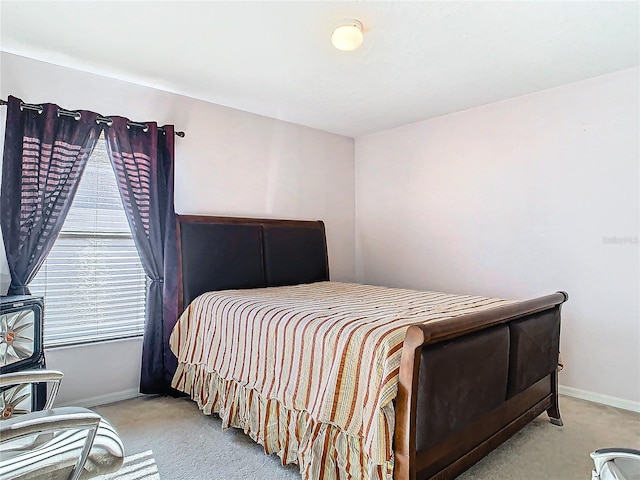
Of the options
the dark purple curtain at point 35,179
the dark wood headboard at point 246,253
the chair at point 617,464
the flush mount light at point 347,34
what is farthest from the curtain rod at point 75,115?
the chair at point 617,464

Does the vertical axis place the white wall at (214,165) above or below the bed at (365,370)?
above

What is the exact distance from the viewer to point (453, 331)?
5.50 ft

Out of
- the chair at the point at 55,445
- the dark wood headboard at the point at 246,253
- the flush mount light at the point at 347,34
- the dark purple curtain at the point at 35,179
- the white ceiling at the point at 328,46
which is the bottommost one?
the chair at the point at 55,445

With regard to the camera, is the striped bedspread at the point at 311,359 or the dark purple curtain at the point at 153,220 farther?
the dark purple curtain at the point at 153,220

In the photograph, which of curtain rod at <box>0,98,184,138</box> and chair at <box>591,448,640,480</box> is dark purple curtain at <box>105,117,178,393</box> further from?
chair at <box>591,448,640,480</box>

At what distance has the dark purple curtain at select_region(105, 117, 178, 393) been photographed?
291 centimetres

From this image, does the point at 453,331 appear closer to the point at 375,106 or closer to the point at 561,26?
the point at 561,26

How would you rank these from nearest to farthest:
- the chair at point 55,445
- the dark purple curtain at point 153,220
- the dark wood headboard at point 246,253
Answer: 1. the chair at point 55,445
2. the dark purple curtain at point 153,220
3. the dark wood headboard at point 246,253

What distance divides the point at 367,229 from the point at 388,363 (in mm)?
2999

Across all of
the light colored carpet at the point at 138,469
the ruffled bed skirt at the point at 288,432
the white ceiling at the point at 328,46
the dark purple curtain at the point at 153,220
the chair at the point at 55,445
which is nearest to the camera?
the chair at the point at 55,445

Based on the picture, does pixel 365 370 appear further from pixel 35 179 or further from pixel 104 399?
pixel 35 179

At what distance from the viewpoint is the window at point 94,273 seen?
107 inches

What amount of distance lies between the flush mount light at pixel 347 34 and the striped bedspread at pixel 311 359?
58.4 inches

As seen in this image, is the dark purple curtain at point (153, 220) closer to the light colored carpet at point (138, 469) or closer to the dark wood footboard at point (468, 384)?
the light colored carpet at point (138, 469)
